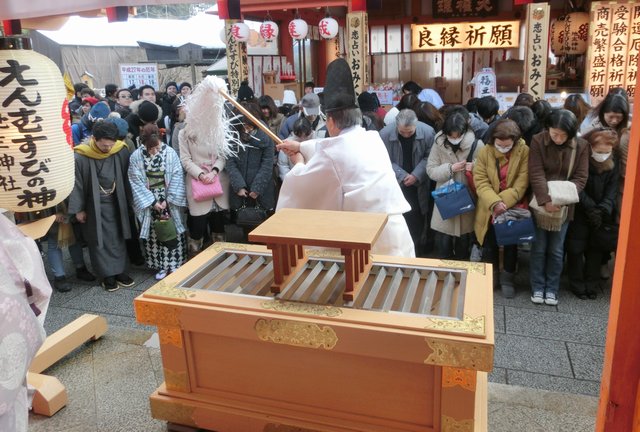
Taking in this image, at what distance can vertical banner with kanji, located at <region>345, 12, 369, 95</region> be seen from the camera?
33.5 feet

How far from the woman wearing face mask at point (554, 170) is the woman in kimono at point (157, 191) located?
13.6 feet

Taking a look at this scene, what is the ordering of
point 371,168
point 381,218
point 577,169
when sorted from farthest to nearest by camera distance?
point 577,169 < point 371,168 < point 381,218

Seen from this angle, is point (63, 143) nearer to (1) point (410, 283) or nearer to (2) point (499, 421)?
(1) point (410, 283)

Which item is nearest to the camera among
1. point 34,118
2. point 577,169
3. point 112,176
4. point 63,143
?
point 34,118

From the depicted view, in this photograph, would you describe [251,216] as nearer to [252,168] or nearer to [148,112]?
[252,168]

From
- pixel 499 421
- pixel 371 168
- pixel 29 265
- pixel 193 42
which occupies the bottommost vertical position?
pixel 499 421

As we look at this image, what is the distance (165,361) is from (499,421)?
2.33 meters

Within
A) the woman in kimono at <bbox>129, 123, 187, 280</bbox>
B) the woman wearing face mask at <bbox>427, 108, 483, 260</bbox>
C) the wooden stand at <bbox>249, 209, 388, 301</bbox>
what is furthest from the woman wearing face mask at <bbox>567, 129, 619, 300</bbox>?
the woman in kimono at <bbox>129, 123, 187, 280</bbox>

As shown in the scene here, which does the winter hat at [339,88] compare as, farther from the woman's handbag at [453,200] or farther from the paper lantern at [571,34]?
the paper lantern at [571,34]

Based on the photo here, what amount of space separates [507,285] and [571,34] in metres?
9.75

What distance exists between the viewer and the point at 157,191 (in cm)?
642

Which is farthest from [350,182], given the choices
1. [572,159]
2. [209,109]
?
[572,159]

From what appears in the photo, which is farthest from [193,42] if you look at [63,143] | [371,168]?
[371,168]

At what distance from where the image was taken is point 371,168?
3596 millimetres
